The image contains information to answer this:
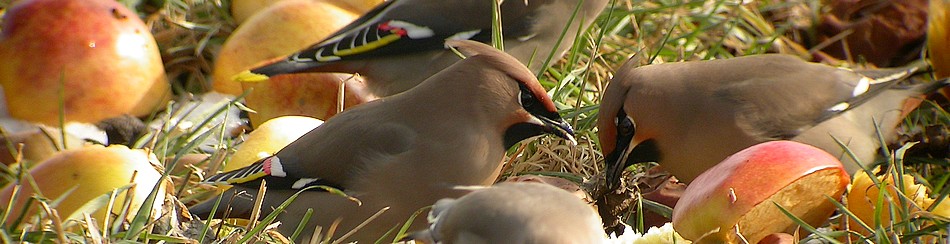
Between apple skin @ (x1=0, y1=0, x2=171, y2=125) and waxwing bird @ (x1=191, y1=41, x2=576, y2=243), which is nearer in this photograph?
waxwing bird @ (x1=191, y1=41, x2=576, y2=243)

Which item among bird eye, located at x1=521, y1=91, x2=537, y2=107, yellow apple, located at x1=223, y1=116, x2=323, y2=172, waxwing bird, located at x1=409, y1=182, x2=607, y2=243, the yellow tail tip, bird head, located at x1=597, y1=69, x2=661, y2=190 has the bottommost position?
the yellow tail tip

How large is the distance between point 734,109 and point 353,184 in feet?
3.19

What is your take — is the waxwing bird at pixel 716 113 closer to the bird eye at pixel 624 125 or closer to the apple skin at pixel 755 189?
the bird eye at pixel 624 125

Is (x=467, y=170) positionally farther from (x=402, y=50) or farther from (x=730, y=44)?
(x=730, y=44)

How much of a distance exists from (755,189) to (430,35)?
1.73 meters

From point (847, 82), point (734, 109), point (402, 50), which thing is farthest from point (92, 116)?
point (847, 82)

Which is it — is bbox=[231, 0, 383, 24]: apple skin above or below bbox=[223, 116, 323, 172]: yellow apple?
below

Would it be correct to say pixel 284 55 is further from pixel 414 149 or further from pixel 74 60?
pixel 414 149

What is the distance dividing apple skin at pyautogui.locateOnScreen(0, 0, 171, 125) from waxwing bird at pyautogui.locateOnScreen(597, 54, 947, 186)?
164cm

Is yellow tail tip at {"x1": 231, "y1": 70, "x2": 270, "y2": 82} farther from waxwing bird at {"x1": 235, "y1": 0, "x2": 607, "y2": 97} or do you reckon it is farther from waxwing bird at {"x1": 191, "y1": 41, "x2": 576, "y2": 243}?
waxwing bird at {"x1": 191, "y1": 41, "x2": 576, "y2": 243}

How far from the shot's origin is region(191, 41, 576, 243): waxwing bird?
284 centimetres

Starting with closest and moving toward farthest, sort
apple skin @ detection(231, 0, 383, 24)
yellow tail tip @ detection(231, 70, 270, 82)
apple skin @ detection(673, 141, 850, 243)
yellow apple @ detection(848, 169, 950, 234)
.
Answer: apple skin @ detection(673, 141, 850, 243)
yellow apple @ detection(848, 169, 950, 234)
yellow tail tip @ detection(231, 70, 270, 82)
apple skin @ detection(231, 0, 383, 24)

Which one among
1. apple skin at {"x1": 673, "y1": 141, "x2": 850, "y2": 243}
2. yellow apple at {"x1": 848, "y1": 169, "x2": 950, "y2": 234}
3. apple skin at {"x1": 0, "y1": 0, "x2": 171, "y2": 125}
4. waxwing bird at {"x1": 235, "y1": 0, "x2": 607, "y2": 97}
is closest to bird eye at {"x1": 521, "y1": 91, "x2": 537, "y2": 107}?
apple skin at {"x1": 673, "y1": 141, "x2": 850, "y2": 243}

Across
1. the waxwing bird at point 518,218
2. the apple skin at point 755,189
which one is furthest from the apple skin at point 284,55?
the waxwing bird at point 518,218
